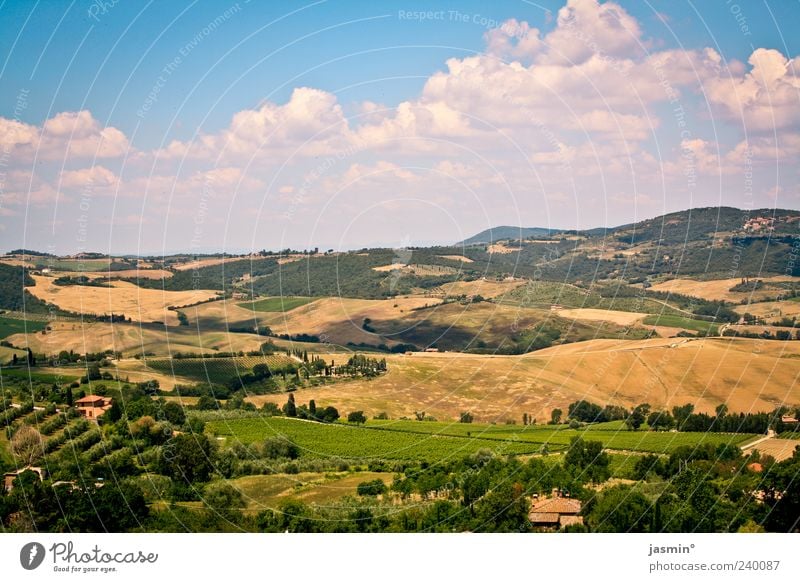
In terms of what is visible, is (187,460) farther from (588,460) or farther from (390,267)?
(390,267)

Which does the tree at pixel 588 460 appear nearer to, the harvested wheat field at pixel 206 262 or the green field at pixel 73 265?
the green field at pixel 73 265

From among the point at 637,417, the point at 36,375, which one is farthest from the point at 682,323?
the point at 36,375

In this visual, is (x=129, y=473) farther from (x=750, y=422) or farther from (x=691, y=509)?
(x=750, y=422)

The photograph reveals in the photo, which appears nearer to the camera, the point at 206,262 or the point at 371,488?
the point at 371,488

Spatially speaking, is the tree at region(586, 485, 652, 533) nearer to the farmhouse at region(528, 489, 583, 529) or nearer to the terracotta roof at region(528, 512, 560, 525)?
the farmhouse at region(528, 489, 583, 529)

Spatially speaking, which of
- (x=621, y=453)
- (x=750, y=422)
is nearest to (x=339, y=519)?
(x=621, y=453)

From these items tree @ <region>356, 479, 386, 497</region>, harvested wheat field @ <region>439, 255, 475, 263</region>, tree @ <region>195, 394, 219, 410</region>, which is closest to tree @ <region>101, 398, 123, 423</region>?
tree @ <region>195, 394, 219, 410</region>
